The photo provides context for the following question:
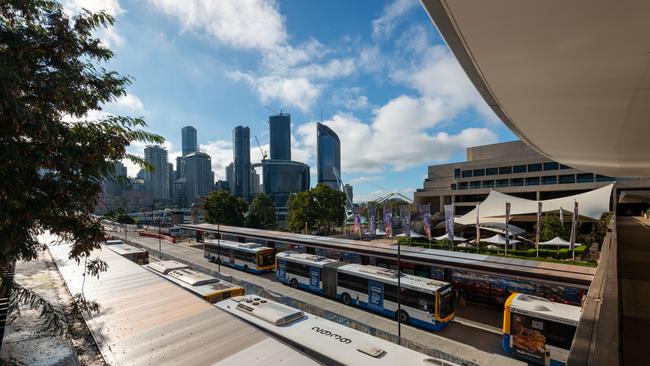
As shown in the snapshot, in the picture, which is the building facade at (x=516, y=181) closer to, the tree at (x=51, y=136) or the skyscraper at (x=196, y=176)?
the tree at (x=51, y=136)

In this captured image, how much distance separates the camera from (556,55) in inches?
164

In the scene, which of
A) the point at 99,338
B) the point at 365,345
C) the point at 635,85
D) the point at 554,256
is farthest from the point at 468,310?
the point at 99,338

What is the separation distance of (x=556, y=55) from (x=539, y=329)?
11.5m

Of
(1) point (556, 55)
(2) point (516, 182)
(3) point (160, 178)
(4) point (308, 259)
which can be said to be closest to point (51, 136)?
(1) point (556, 55)

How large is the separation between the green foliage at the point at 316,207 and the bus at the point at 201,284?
24.7m

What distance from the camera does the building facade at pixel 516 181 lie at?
161 feet

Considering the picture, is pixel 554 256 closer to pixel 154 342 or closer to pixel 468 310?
pixel 468 310

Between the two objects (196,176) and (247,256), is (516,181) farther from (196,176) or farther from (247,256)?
(196,176)

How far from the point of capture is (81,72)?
454 centimetres

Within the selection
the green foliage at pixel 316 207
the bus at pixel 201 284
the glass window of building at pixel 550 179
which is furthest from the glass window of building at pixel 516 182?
the bus at pixel 201 284

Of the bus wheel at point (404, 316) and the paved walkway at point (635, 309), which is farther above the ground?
the paved walkway at point (635, 309)

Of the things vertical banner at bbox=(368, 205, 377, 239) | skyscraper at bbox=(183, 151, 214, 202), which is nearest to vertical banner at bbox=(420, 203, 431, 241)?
A: vertical banner at bbox=(368, 205, 377, 239)

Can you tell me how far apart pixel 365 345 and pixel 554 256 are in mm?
24826

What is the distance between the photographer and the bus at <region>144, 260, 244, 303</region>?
51.4 ft
